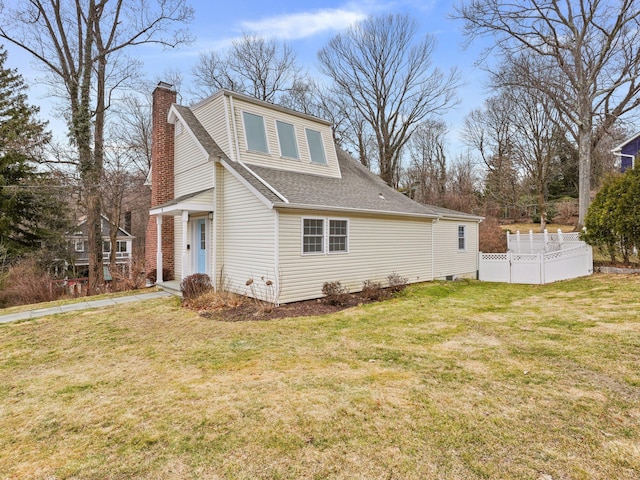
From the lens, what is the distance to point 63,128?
51.5 feet

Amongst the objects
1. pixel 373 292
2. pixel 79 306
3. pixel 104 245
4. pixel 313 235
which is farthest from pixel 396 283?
pixel 104 245

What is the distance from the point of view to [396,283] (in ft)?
35.9

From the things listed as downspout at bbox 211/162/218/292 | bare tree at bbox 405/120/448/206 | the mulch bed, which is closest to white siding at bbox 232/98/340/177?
downspout at bbox 211/162/218/292

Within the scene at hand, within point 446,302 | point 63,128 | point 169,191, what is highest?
point 63,128

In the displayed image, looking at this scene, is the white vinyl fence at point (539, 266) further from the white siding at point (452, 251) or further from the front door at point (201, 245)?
the front door at point (201, 245)

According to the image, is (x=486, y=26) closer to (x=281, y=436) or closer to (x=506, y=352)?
(x=506, y=352)

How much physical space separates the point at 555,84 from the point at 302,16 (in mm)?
14141

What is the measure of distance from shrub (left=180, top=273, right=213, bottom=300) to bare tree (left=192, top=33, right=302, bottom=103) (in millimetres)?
17638

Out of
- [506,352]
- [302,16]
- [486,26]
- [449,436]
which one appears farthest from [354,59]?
[449,436]

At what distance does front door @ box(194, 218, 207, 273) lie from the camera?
11.0 m

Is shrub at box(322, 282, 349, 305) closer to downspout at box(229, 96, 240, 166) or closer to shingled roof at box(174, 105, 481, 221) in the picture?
A: shingled roof at box(174, 105, 481, 221)

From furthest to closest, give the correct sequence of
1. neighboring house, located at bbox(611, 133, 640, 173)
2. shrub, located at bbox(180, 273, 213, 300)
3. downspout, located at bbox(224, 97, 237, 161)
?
neighboring house, located at bbox(611, 133, 640, 173) → downspout, located at bbox(224, 97, 237, 161) → shrub, located at bbox(180, 273, 213, 300)

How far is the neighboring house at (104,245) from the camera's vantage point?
21.2 metres

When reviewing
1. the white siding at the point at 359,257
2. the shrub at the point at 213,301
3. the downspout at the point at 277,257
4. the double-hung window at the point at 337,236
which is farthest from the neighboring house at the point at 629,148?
the shrub at the point at 213,301
